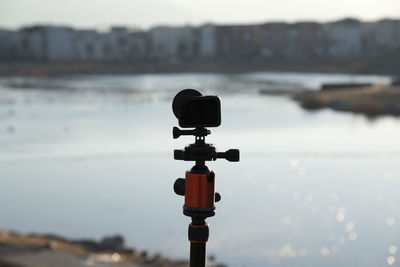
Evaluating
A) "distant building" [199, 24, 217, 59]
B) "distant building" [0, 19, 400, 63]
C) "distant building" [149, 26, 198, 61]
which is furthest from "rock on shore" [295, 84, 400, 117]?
"distant building" [149, 26, 198, 61]

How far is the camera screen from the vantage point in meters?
3.21

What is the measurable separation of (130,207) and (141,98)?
3562 centimetres

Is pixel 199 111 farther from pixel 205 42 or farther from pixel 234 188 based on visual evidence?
pixel 205 42

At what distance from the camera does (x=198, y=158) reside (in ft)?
10.8

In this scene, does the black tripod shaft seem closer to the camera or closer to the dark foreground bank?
the camera

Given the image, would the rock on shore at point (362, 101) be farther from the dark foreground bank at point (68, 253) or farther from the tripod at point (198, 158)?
the tripod at point (198, 158)

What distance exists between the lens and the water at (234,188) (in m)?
11.4

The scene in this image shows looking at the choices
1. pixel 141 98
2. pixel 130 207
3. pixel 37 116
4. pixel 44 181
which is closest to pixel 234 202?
pixel 130 207

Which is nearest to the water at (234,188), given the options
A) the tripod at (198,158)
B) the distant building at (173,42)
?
the tripod at (198,158)

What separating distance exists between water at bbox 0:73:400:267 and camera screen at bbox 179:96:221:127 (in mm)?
7462

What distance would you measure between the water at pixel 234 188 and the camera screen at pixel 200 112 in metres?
7.46

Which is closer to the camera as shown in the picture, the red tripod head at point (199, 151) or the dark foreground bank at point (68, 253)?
the red tripod head at point (199, 151)

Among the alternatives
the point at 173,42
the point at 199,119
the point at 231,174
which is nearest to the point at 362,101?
the point at 231,174

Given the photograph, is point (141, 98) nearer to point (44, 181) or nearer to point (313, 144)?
point (313, 144)
